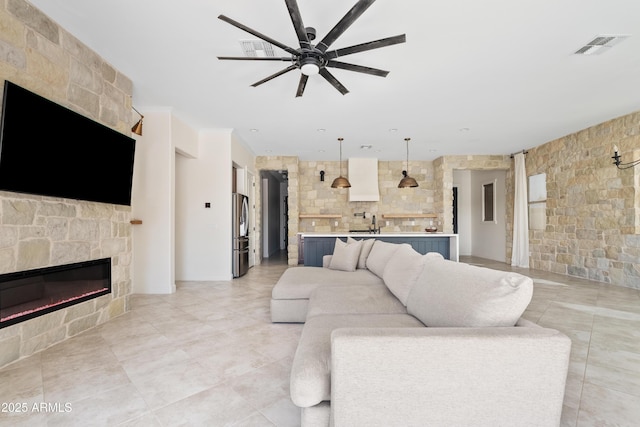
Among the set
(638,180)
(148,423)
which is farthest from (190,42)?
(638,180)

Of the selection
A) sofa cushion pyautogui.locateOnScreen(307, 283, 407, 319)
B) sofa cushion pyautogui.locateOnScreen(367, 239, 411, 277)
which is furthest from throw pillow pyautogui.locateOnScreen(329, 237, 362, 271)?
sofa cushion pyautogui.locateOnScreen(307, 283, 407, 319)

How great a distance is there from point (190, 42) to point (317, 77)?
1375mm

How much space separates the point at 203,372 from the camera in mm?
1985

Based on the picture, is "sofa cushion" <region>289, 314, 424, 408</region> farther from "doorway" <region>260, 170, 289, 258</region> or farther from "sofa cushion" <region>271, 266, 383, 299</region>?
"doorway" <region>260, 170, 289, 258</region>

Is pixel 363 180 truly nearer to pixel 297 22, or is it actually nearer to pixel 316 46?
pixel 316 46

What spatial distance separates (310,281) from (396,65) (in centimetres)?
253

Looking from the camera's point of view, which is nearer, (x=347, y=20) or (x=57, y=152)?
(x=347, y=20)

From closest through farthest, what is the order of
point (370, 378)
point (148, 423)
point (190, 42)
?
point (370, 378) → point (148, 423) → point (190, 42)

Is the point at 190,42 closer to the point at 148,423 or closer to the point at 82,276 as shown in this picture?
the point at 82,276

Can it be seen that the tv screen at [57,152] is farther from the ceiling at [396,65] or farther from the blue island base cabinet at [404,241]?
the blue island base cabinet at [404,241]

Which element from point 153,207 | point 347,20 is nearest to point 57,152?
point 153,207

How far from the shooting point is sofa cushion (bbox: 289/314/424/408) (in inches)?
46.8

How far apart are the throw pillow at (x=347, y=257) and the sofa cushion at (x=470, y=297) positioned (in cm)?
174

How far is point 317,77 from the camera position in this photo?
3393mm
